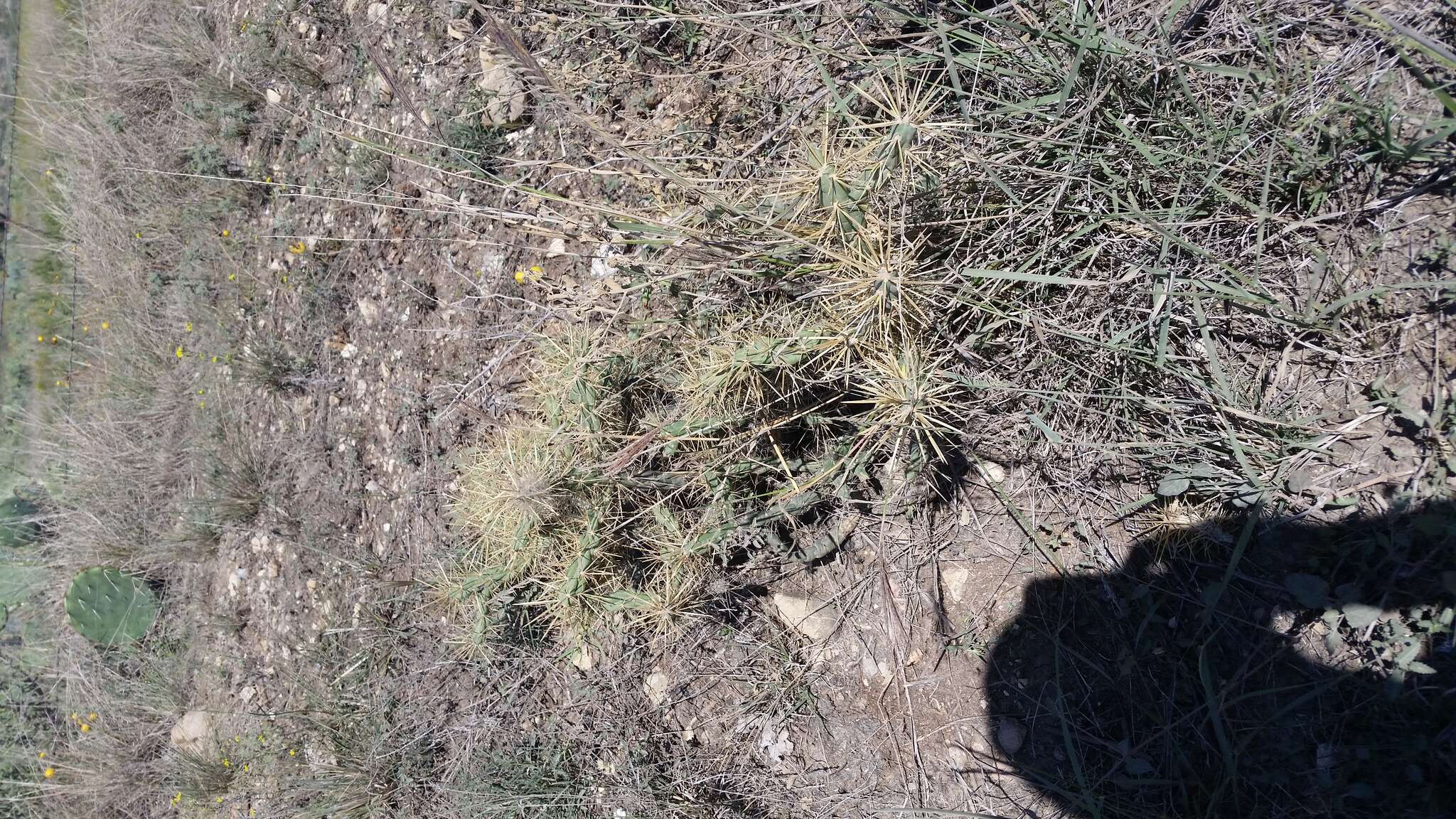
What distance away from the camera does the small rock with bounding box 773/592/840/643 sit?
2246 millimetres

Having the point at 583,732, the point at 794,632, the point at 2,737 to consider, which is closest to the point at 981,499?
the point at 794,632

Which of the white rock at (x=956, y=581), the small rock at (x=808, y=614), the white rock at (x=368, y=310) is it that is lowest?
the small rock at (x=808, y=614)

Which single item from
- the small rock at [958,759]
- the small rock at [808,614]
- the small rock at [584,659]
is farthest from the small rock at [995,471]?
the small rock at [584,659]

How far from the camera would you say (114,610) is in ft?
12.1

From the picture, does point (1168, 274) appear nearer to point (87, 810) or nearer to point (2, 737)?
point (87, 810)

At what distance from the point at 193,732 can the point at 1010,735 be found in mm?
3574

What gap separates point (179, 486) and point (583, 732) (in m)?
2.62

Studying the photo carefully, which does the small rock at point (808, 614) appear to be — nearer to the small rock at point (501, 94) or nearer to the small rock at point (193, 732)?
the small rock at point (501, 94)

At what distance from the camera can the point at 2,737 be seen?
4.05m

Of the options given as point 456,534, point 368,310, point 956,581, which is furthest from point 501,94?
point 956,581

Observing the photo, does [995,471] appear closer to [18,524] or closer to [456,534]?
[456,534]

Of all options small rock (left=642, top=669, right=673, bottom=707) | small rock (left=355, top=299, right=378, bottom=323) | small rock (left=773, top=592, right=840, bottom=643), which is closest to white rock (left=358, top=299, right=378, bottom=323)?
small rock (left=355, top=299, right=378, bottom=323)

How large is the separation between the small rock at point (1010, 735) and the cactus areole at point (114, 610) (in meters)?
3.90

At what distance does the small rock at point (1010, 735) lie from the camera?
1.98 metres
